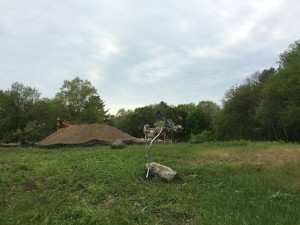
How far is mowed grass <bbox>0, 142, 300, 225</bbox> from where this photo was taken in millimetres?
7590

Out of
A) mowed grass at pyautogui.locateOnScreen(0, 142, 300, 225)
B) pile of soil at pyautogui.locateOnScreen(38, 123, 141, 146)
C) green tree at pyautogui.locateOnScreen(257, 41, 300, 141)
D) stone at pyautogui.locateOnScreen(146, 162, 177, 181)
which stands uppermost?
green tree at pyautogui.locateOnScreen(257, 41, 300, 141)

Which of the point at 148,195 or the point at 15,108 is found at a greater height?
the point at 15,108

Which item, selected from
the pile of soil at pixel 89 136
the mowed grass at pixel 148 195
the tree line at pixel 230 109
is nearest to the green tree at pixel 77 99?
the tree line at pixel 230 109

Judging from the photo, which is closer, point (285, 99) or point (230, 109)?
point (285, 99)

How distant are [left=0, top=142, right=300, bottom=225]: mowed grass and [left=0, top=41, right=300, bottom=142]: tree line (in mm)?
31217

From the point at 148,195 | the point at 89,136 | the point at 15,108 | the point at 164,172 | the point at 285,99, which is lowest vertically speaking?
the point at 148,195

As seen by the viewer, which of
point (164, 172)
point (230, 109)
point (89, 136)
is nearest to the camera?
point (164, 172)

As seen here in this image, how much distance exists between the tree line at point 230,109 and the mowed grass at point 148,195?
31217mm

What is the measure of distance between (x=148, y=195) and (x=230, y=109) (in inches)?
2013

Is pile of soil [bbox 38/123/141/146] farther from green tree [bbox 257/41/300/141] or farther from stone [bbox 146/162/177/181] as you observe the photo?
stone [bbox 146/162/177/181]

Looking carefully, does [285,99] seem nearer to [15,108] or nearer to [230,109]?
[230,109]

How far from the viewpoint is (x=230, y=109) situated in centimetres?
5884

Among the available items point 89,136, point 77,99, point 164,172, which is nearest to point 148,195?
point 164,172

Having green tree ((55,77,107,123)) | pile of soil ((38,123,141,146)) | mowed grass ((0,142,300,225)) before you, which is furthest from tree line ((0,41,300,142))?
Result: mowed grass ((0,142,300,225))
